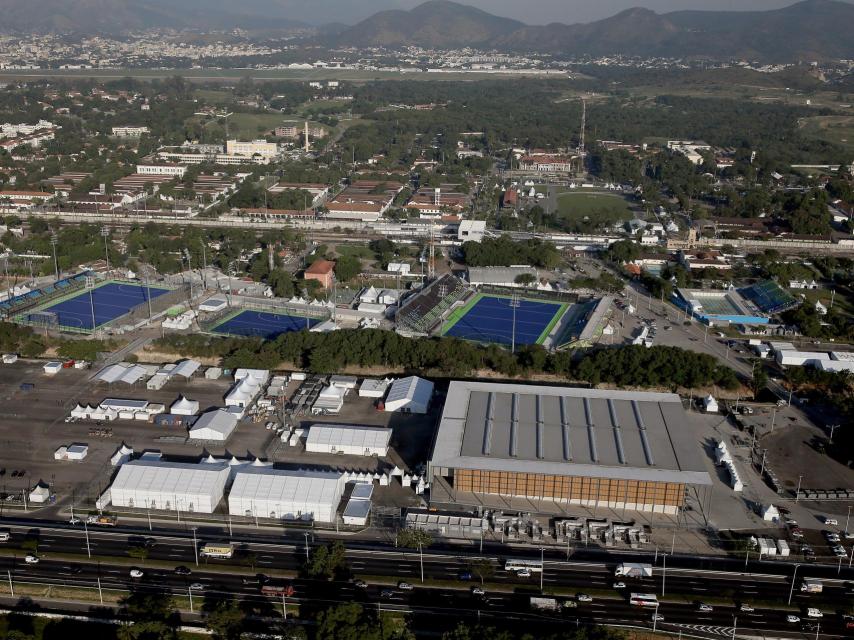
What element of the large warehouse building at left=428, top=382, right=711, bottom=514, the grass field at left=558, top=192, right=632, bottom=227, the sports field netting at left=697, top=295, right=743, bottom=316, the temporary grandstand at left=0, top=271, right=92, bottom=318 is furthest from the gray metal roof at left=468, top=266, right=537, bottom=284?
the temporary grandstand at left=0, top=271, right=92, bottom=318

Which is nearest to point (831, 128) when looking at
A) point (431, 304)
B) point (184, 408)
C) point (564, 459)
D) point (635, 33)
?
point (431, 304)

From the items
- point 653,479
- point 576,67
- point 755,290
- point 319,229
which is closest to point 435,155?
point 319,229

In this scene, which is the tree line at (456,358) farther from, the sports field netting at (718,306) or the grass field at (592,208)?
the grass field at (592,208)

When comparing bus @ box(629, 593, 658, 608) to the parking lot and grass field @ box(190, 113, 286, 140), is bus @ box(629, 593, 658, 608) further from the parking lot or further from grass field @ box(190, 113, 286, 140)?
grass field @ box(190, 113, 286, 140)

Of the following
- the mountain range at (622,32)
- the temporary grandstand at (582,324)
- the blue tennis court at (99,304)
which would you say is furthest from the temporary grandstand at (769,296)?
the mountain range at (622,32)

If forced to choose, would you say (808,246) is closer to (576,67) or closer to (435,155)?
(435,155)

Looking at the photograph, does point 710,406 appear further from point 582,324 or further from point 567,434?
point 582,324
